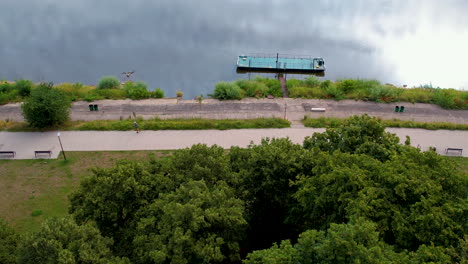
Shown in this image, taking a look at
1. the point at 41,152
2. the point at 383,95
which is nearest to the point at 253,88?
the point at 383,95

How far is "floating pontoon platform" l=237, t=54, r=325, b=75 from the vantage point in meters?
43.3

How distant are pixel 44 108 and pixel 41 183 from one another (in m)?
7.51

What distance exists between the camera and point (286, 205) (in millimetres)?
16984

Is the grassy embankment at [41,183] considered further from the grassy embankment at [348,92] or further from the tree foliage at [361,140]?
the tree foliage at [361,140]

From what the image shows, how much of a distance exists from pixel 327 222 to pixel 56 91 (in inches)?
936

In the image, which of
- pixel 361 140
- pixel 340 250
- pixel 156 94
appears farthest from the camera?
pixel 156 94

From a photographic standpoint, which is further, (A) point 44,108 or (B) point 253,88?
(B) point 253,88

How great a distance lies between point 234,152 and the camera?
1858 cm

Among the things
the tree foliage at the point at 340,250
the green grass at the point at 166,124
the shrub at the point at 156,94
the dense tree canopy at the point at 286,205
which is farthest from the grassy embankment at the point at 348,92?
the tree foliage at the point at 340,250

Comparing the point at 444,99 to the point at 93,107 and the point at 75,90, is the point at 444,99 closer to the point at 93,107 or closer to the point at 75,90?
the point at 93,107

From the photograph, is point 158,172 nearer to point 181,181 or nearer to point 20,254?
point 181,181

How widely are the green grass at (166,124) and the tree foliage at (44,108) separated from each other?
682 mm

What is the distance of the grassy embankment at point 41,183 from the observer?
827 inches

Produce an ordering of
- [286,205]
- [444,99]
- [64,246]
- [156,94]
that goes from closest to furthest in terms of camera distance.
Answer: [64,246], [286,205], [444,99], [156,94]
